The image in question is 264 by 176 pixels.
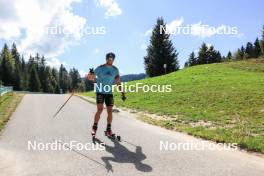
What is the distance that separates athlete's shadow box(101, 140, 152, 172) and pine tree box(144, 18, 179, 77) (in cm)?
5794

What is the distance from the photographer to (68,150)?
28.5ft

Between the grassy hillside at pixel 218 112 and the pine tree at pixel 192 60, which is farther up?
the pine tree at pixel 192 60

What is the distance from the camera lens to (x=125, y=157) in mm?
7984

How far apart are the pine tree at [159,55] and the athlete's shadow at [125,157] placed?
190ft

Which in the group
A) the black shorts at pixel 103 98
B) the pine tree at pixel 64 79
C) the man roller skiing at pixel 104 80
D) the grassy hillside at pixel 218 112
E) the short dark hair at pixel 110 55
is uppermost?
the pine tree at pixel 64 79

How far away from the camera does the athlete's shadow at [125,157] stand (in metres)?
7.14

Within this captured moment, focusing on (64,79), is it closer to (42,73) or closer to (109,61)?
(42,73)

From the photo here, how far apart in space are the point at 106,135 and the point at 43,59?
138387 millimetres

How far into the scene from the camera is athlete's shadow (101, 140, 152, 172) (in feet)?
23.4

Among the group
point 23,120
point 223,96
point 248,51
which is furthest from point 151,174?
point 248,51

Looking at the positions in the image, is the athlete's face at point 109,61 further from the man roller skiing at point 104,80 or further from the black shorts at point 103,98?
the black shorts at point 103,98

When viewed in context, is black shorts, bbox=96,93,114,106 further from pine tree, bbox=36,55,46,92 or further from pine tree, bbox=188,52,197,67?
pine tree, bbox=36,55,46,92

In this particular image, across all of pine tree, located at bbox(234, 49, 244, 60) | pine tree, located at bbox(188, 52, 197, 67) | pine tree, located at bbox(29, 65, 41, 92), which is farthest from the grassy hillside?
pine tree, located at bbox(234, 49, 244, 60)

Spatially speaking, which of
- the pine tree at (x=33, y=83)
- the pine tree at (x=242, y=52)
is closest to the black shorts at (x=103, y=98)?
the pine tree at (x=33, y=83)
